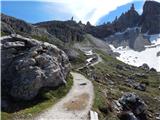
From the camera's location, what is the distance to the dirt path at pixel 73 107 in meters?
45.2

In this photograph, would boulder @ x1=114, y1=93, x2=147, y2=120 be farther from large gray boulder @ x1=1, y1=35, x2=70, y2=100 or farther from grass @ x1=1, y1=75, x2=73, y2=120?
large gray boulder @ x1=1, y1=35, x2=70, y2=100

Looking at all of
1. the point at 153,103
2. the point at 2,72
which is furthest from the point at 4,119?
the point at 153,103

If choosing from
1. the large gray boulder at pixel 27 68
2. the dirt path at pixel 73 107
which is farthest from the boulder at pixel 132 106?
the large gray boulder at pixel 27 68

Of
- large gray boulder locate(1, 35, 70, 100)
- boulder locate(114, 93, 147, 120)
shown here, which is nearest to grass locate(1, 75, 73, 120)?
large gray boulder locate(1, 35, 70, 100)

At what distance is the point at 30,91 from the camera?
52.8m

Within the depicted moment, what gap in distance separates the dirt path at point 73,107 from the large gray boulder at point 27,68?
3.14m

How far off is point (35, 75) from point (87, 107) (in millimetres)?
8729

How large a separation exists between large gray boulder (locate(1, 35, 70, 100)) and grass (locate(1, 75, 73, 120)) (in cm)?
104

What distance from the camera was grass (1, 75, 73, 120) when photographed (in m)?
44.1

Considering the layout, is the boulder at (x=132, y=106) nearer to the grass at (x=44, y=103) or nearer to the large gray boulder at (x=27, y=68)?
the grass at (x=44, y=103)

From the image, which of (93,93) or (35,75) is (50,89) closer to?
(35,75)

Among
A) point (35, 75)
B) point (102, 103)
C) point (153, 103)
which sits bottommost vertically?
point (153, 103)

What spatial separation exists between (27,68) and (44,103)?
5965 millimetres

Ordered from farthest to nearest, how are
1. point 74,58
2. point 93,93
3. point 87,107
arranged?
1. point 74,58
2. point 93,93
3. point 87,107
